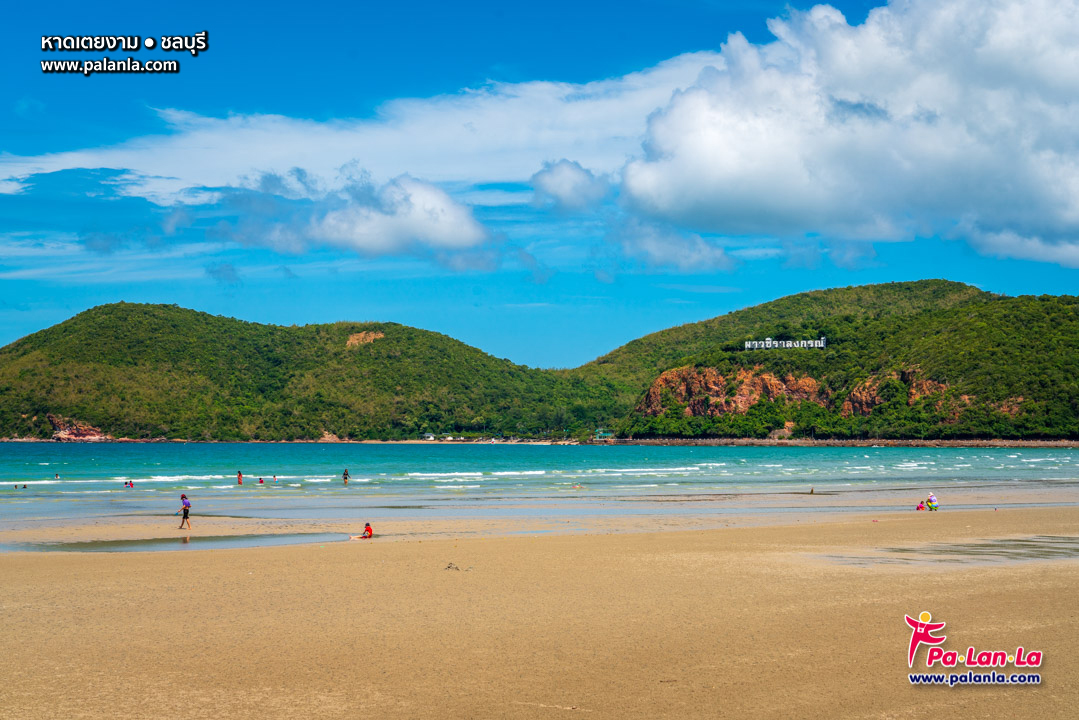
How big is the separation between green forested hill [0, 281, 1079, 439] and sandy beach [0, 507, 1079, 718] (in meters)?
126

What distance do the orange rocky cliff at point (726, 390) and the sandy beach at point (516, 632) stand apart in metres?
146

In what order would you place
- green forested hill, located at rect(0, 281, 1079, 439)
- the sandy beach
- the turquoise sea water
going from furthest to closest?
green forested hill, located at rect(0, 281, 1079, 439), the turquoise sea water, the sandy beach

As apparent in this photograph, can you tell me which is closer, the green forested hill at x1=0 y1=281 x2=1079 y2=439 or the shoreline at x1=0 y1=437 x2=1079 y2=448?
the shoreline at x1=0 y1=437 x2=1079 y2=448

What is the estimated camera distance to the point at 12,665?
8.76 metres

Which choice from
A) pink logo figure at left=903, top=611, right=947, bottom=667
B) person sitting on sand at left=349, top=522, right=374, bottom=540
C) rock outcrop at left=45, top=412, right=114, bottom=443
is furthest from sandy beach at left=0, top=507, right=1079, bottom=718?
rock outcrop at left=45, top=412, right=114, bottom=443

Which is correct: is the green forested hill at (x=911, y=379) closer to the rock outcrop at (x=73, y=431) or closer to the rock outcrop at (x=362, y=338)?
the rock outcrop at (x=362, y=338)

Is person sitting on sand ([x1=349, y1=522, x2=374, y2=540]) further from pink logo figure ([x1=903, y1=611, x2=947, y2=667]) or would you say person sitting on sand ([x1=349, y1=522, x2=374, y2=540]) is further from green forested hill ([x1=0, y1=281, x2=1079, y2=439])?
green forested hill ([x1=0, y1=281, x2=1079, y2=439])

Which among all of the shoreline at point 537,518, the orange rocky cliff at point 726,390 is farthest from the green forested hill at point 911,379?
the shoreline at point 537,518

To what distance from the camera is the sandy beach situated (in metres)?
7.64

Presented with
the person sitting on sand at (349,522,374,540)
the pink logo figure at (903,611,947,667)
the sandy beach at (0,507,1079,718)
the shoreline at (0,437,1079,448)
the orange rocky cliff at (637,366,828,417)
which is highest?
the orange rocky cliff at (637,366,828,417)

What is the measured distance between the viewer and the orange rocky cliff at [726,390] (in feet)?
518

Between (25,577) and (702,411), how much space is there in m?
154

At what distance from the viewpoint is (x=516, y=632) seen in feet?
33.9

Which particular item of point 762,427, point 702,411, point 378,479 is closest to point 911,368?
point 762,427
